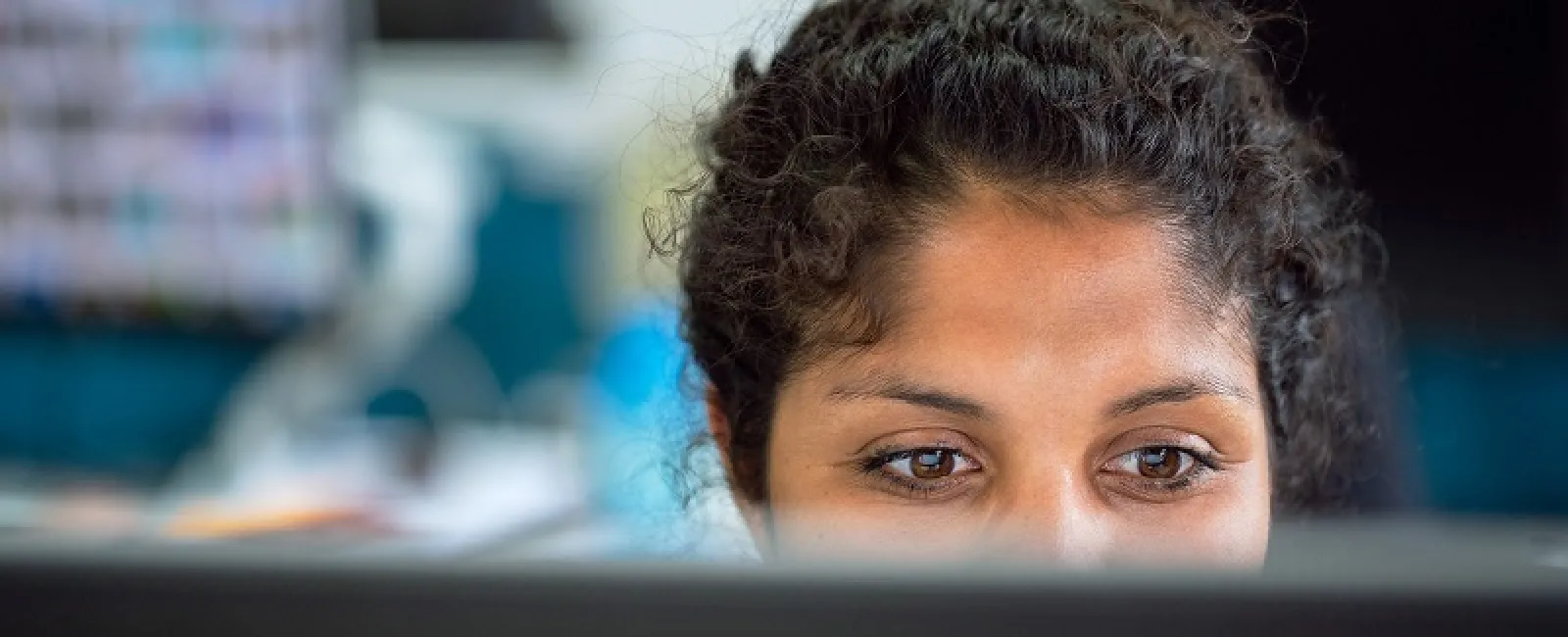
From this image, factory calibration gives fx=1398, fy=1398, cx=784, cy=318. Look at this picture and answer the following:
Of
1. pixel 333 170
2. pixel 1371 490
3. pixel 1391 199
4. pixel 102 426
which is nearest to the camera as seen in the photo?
pixel 1371 490

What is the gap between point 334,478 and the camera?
1.88 metres

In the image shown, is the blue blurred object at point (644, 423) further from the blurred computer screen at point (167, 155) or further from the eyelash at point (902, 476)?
the blurred computer screen at point (167, 155)

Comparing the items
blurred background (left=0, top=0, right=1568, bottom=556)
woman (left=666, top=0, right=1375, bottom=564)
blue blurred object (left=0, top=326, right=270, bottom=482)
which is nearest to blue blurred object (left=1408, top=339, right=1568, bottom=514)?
blurred background (left=0, top=0, right=1568, bottom=556)

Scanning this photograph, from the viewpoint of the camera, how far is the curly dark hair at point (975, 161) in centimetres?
61

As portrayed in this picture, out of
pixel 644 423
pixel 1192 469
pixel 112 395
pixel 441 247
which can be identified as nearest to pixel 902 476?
pixel 1192 469

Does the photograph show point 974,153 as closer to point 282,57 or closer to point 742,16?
point 742,16

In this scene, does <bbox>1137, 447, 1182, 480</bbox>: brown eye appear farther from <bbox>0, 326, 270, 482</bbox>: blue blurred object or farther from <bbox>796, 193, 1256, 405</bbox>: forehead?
<bbox>0, 326, 270, 482</bbox>: blue blurred object

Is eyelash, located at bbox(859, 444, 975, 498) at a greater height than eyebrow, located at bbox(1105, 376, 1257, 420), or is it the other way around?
eyebrow, located at bbox(1105, 376, 1257, 420)

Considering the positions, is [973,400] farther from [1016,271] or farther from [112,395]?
[112,395]

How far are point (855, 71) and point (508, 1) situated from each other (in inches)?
54.7

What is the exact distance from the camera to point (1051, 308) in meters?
0.55

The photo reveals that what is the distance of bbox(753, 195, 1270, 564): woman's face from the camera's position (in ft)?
1.75

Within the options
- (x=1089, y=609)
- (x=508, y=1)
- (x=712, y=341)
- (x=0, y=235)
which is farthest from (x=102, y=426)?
(x=1089, y=609)

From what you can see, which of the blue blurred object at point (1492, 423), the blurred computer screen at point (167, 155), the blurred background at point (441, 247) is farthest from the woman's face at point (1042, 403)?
the blurred computer screen at point (167, 155)
